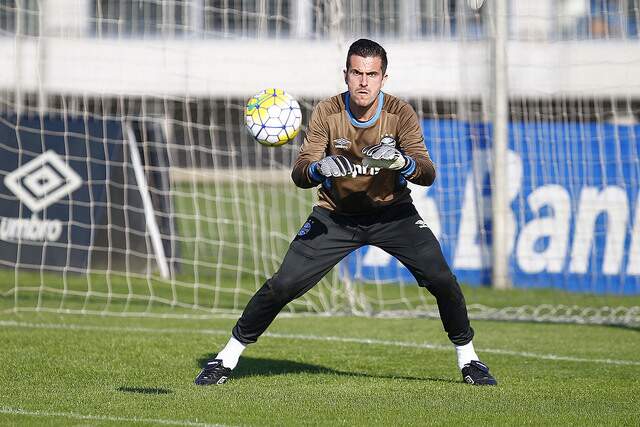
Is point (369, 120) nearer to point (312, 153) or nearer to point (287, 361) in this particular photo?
point (312, 153)

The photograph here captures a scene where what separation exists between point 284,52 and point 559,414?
13.6 m

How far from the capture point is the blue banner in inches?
546

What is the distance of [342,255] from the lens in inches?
299

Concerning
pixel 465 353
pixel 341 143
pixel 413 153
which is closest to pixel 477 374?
pixel 465 353

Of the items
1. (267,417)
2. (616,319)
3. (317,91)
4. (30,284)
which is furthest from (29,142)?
(317,91)

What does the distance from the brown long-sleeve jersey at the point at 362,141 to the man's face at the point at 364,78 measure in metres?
0.20

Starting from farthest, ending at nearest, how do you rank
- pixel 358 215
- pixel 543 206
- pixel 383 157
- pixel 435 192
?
pixel 435 192, pixel 543 206, pixel 358 215, pixel 383 157

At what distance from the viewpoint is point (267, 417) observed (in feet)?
20.8

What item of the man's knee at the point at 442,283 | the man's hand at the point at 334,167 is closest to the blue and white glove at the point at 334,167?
the man's hand at the point at 334,167

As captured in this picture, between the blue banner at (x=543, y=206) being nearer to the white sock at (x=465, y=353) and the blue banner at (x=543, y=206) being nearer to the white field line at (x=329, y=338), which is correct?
the white field line at (x=329, y=338)

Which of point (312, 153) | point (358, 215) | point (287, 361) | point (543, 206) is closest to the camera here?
point (312, 153)

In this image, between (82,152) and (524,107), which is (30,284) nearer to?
(82,152)

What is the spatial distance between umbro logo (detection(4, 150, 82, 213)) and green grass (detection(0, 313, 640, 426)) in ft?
10.7

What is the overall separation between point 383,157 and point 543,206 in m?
7.91
